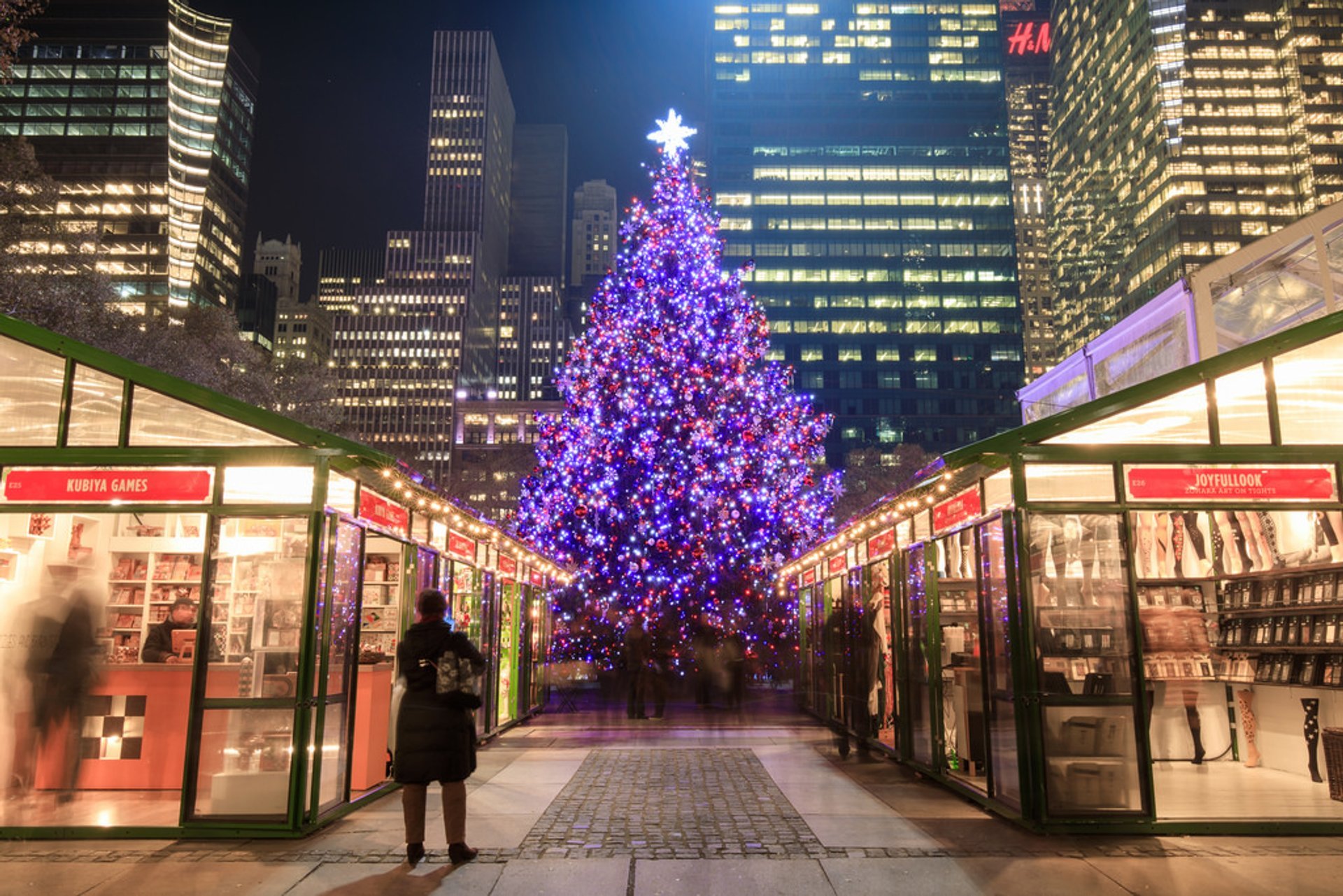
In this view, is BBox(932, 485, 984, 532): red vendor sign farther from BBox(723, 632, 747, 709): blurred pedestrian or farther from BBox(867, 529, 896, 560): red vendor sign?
BBox(723, 632, 747, 709): blurred pedestrian

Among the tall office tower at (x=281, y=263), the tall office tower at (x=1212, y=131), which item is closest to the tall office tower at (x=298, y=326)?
the tall office tower at (x=281, y=263)

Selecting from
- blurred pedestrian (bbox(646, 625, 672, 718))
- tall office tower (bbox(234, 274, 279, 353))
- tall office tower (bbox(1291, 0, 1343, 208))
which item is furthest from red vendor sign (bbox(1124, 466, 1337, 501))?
tall office tower (bbox(1291, 0, 1343, 208))

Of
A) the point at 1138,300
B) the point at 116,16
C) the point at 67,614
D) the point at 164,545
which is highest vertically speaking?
the point at 116,16

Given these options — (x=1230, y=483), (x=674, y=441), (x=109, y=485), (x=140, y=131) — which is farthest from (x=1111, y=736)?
(x=140, y=131)

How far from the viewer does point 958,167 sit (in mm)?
115438

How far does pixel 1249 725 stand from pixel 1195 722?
0.54 meters

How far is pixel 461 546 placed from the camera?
39.7 ft

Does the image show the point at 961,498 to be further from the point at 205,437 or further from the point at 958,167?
the point at 958,167

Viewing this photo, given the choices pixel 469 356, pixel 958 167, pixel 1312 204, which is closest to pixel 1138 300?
pixel 1312 204

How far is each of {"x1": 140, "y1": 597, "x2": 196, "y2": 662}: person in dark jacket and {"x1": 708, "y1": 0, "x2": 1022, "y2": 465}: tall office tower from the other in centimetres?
9860

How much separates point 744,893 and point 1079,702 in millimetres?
3257

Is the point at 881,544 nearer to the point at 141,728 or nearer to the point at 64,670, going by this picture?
the point at 141,728

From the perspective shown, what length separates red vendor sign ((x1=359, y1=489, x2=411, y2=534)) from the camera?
321 inches

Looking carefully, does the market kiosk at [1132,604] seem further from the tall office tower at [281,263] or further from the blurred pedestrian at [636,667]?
the tall office tower at [281,263]
